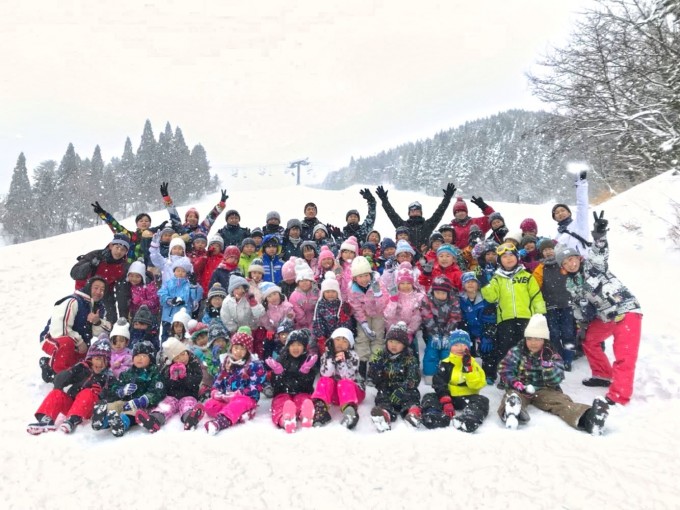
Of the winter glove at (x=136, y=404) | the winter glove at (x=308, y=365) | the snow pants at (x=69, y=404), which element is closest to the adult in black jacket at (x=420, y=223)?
the winter glove at (x=308, y=365)

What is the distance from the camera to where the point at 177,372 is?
528 cm

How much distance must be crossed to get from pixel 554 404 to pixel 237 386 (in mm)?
3973

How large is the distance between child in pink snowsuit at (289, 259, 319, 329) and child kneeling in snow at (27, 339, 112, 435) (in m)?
2.78

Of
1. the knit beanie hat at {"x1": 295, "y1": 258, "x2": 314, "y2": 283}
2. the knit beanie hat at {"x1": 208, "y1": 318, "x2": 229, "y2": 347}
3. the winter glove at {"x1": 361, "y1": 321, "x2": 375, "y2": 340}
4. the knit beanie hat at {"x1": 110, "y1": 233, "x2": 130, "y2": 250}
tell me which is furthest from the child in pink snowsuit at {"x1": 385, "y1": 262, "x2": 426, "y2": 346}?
the knit beanie hat at {"x1": 110, "y1": 233, "x2": 130, "y2": 250}

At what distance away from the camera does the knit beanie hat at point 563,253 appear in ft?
18.7

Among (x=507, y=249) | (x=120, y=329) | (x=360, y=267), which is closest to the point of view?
(x=120, y=329)

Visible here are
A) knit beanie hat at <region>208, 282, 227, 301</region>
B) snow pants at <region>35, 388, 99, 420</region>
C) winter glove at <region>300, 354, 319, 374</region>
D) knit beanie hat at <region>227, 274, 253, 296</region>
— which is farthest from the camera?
knit beanie hat at <region>208, 282, 227, 301</region>

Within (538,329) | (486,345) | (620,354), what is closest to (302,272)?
(486,345)

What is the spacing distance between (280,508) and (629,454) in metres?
3.47

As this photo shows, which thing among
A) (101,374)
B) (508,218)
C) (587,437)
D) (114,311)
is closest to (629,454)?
(587,437)

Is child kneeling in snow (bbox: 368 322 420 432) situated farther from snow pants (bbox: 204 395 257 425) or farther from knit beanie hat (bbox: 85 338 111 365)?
knit beanie hat (bbox: 85 338 111 365)

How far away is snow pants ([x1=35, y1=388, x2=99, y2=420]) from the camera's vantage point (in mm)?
4949

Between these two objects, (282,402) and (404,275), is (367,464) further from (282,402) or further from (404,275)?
(404,275)

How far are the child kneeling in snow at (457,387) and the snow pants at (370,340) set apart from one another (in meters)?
1.15
